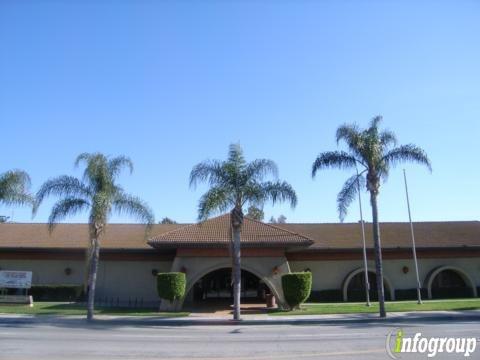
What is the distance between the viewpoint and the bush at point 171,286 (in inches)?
→ 962

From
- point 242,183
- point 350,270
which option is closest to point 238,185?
point 242,183

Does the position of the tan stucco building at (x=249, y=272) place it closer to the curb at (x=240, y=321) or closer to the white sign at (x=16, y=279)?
the white sign at (x=16, y=279)

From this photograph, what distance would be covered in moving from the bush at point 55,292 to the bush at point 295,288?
14069 millimetres

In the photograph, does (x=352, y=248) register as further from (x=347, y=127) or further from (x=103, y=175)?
(x=103, y=175)

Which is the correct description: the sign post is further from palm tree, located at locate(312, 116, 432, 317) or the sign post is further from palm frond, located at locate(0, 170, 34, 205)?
palm tree, located at locate(312, 116, 432, 317)

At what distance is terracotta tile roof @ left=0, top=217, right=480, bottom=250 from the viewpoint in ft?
94.7

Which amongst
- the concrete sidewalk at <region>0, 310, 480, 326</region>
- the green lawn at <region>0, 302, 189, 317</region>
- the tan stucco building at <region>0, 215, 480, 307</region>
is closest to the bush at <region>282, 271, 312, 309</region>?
the concrete sidewalk at <region>0, 310, 480, 326</region>

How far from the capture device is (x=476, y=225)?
37156 mm

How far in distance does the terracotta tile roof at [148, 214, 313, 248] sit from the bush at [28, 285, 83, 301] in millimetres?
7258

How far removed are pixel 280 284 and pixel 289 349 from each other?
14.5 m

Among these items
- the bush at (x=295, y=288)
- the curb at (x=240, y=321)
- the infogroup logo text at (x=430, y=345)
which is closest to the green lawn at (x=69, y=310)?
the curb at (x=240, y=321)

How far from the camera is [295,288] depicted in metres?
24.2

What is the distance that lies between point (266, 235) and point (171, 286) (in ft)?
21.7

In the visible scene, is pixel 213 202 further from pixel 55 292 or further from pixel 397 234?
pixel 397 234
